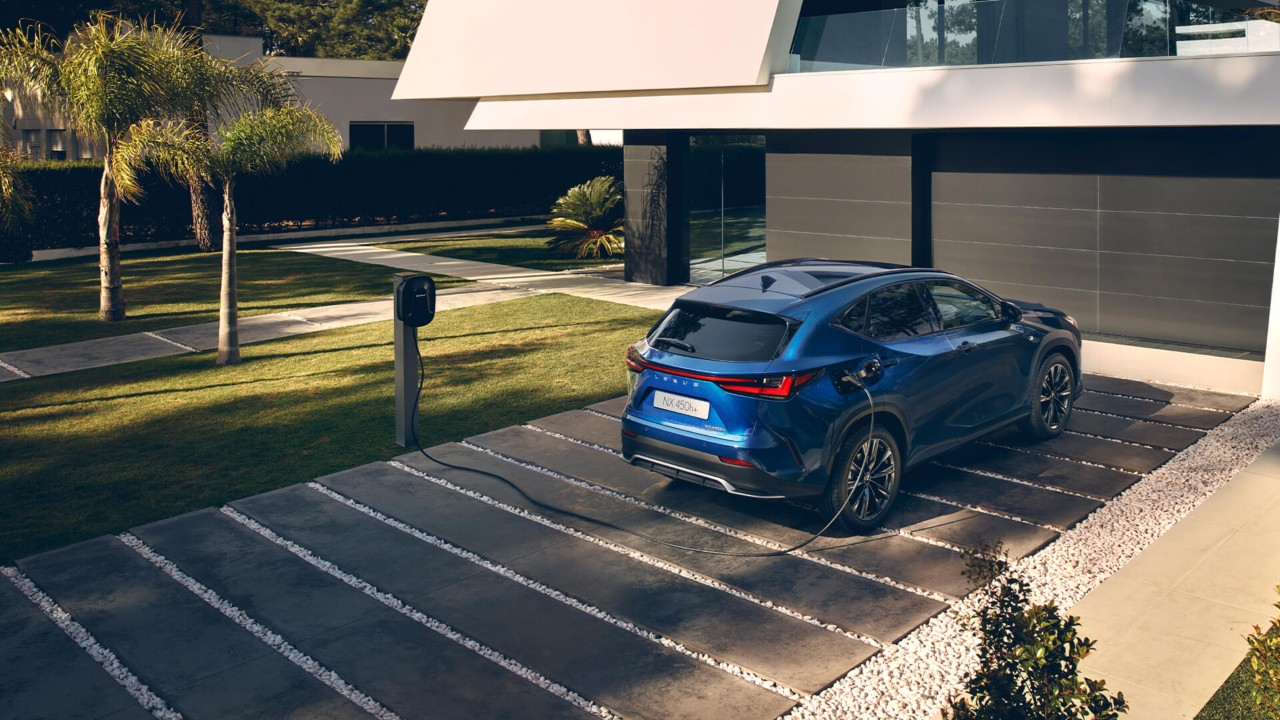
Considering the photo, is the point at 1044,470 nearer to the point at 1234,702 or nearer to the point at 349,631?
the point at 1234,702

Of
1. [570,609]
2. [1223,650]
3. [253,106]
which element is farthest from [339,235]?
[1223,650]

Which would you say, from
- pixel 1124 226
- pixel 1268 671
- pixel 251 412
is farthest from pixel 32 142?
pixel 1268 671

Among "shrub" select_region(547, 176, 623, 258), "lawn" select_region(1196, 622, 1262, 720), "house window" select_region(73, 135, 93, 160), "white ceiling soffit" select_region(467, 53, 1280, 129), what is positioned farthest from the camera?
"house window" select_region(73, 135, 93, 160)

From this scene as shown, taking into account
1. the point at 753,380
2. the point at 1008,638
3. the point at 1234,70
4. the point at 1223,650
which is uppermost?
the point at 1234,70

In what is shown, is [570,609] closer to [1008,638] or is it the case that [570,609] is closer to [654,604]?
[654,604]

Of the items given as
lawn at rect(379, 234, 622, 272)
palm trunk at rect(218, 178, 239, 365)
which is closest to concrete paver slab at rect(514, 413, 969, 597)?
palm trunk at rect(218, 178, 239, 365)

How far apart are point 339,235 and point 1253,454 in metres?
22.9

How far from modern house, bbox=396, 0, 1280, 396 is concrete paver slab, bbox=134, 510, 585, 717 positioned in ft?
30.0

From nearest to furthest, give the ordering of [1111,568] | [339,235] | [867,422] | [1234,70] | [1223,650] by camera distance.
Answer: [1223,650], [1111,568], [867,422], [1234,70], [339,235]

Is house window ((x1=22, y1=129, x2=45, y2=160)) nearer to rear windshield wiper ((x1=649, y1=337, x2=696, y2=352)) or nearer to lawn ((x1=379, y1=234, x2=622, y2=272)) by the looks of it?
lawn ((x1=379, y1=234, x2=622, y2=272))

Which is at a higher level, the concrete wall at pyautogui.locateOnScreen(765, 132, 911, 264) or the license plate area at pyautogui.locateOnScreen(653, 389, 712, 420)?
the concrete wall at pyautogui.locateOnScreen(765, 132, 911, 264)

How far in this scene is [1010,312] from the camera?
9.30 metres

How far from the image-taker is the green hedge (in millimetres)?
23672

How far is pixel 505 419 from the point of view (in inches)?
425
